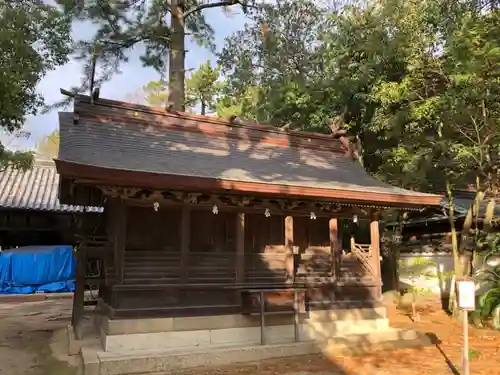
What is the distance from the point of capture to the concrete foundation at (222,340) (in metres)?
7.93

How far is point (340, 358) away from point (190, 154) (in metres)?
5.42

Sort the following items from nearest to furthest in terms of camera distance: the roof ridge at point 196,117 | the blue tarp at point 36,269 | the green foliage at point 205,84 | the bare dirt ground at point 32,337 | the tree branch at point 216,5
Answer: the bare dirt ground at point 32,337
the roof ridge at point 196,117
the tree branch at point 216,5
the blue tarp at point 36,269
the green foliage at point 205,84

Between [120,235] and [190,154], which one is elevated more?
[190,154]

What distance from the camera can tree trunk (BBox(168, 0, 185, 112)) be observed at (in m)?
17.4

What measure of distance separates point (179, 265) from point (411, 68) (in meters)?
8.26

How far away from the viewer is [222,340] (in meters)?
9.06

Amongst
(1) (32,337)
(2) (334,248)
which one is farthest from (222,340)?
(1) (32,337)

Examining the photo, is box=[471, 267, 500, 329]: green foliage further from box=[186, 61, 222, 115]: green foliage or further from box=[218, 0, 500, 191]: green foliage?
box=[186, 61, 222, 115]: green foliage

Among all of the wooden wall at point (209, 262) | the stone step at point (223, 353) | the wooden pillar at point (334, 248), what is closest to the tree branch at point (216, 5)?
the wooden wall at point (209, 262)

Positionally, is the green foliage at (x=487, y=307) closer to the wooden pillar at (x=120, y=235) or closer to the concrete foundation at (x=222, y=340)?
the concrete foundation at (x=222, y=340)

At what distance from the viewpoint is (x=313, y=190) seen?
9.25 m

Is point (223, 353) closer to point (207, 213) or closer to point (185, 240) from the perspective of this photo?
point (185, 240)

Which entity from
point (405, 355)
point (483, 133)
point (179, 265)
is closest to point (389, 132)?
point (483, 133)

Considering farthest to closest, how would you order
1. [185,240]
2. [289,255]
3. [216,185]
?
[289,255]
[185,240]
[216,185]
